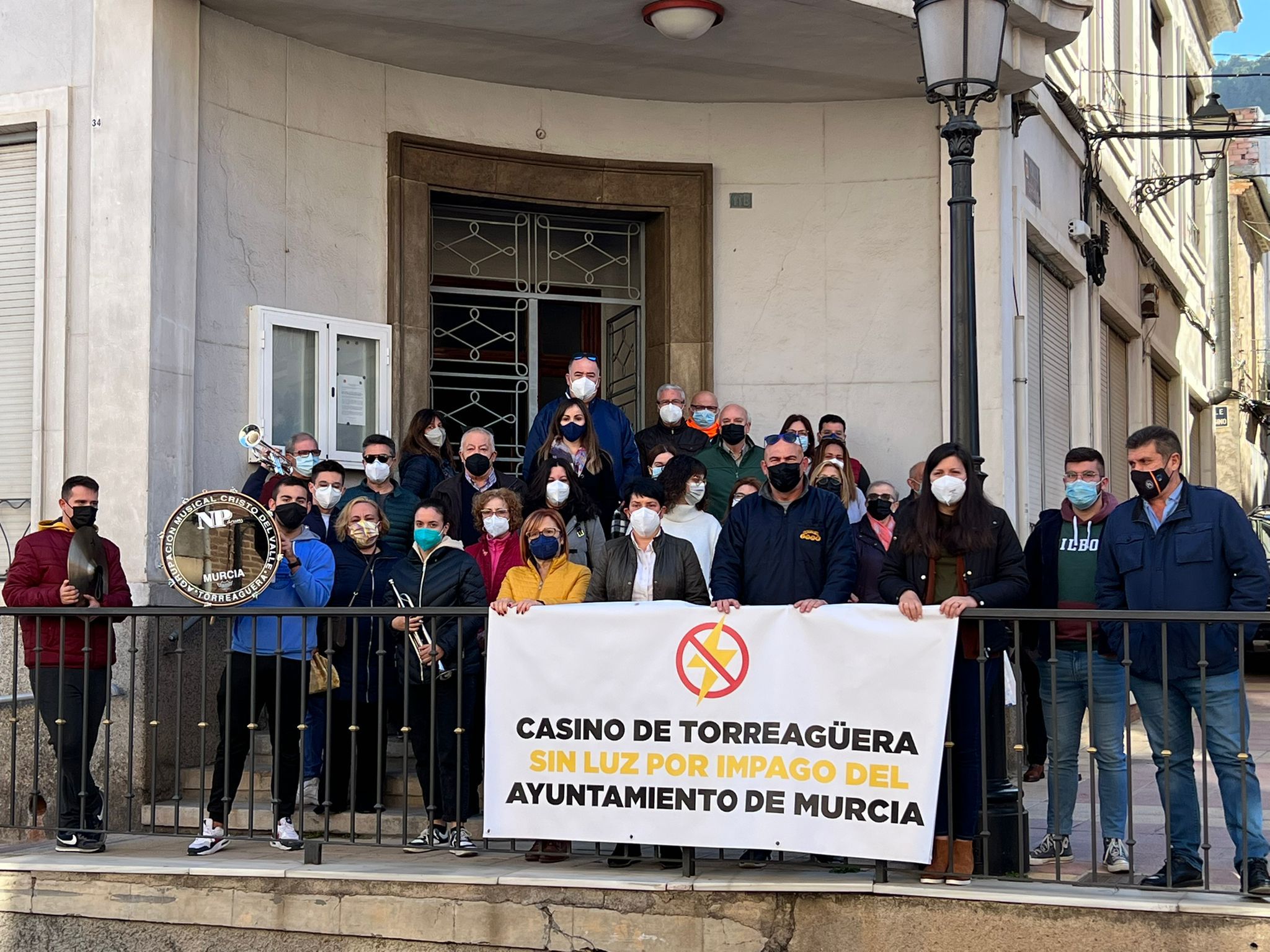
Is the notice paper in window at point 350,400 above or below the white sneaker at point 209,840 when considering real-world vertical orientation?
above

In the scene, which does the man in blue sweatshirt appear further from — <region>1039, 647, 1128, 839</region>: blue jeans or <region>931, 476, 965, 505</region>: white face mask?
<region>1039, 647, 1128, 839</region>: blue jeans

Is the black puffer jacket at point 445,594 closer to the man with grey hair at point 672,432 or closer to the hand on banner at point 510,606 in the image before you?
the hand on banner at point 510,606

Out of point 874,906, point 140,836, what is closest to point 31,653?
point 140,836

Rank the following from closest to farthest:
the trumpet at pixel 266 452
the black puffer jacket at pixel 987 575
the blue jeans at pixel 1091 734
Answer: the black puffer jacket at pixel 987 575, the blue jeans at pixel 1091 734, the trumpet at pixel 266 452

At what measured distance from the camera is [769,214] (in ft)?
40.6

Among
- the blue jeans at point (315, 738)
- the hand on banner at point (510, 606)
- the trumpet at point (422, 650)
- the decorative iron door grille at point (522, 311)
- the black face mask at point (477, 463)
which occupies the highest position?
the decorative iron door grille at point (522, 311)

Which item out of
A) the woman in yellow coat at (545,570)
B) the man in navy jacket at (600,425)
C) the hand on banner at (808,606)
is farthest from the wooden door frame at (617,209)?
the hand on banner at (808,606)

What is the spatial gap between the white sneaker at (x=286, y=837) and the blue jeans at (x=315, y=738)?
44 centimetres

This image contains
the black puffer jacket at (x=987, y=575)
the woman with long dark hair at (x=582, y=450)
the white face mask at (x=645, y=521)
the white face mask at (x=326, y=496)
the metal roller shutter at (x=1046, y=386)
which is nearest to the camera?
the black puffer jacket at (x=987, y=575)

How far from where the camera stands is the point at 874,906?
6.56 m

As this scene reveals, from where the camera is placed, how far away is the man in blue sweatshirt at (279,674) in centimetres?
758

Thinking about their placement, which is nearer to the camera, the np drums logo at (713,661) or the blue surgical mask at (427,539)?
→ the np drums logo at (713,661)

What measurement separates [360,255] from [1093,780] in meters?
6.76

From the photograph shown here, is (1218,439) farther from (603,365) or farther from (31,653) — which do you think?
(31,653)
